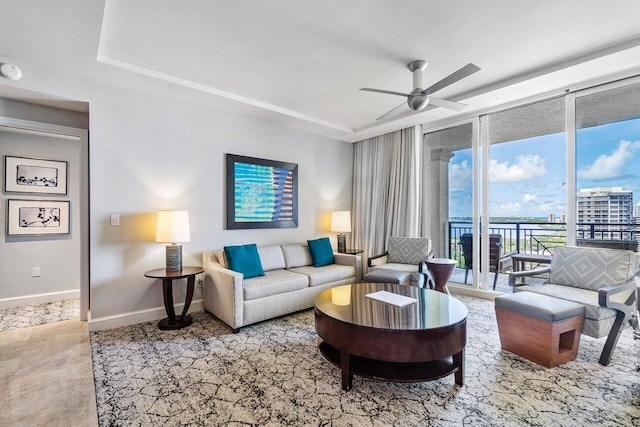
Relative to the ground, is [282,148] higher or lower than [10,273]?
higher

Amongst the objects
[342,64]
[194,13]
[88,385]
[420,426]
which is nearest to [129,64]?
[194,13]

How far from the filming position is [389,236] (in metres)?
5.05

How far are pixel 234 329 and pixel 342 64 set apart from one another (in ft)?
9.40

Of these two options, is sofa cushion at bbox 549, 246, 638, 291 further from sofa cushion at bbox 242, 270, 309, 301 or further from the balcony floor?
sofa cushion at bbox 242, 270, 309, 301

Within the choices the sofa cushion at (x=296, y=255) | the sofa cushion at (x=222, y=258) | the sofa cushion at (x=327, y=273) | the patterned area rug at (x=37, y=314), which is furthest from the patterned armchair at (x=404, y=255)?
the patterned area rug at (x=37, y=314)

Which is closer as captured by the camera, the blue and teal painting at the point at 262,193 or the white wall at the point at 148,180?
the white wall at the point at 148,180

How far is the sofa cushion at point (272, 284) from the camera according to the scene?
3141 millimetres

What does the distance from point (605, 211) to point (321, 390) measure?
3657 mm

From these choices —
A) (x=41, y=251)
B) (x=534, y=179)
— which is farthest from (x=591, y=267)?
(x=41, y=251)

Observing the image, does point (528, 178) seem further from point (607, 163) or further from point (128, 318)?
point (128, 318)

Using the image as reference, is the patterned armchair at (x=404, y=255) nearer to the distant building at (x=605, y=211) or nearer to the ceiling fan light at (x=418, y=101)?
the distant building at (x=605, y=211)

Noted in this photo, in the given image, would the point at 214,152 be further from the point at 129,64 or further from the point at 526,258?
the point at 526,258

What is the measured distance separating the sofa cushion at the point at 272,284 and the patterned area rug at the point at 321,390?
20.6 inches

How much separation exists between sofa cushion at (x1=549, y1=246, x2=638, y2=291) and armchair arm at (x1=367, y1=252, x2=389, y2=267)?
2.03m
